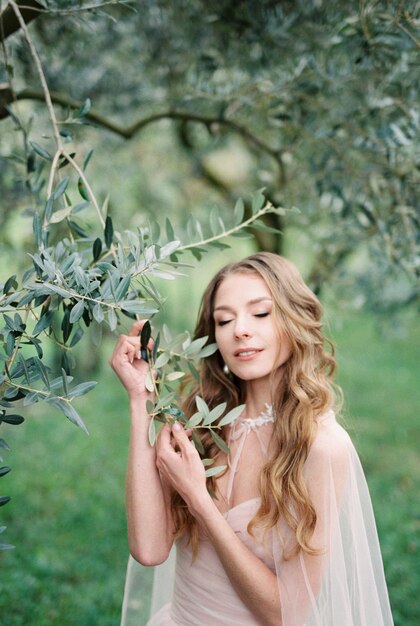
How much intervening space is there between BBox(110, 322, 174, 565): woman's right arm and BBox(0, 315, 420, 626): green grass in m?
0.58

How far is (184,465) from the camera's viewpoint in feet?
6.77

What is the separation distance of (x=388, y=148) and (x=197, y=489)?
1.81m

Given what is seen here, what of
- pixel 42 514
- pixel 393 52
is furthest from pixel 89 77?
pixel 42 514

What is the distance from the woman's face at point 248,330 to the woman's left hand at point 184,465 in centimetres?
30

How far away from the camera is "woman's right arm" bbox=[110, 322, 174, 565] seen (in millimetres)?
2174

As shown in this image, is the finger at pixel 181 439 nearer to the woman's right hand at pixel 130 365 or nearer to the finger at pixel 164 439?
the finger at pixel 164 439

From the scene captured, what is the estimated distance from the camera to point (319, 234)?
4953 mm

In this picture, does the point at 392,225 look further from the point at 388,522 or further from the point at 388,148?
the point at 388,522

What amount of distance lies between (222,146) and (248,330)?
528cm

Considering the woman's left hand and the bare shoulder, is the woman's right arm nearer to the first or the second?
the woman's left hand

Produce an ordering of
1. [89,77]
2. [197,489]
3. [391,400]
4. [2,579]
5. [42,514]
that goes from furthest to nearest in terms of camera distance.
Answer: [391,400]
[42,514]
[89,77]
[2,579]
[197,489]

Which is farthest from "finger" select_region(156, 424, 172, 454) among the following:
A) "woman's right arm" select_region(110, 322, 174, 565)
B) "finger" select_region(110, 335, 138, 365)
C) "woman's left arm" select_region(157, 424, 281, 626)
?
"finger" select_region(110, 335, 138, 365)

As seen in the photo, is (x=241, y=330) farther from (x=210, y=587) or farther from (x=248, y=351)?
(x=210, y=587)

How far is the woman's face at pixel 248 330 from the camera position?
85.6 inches
